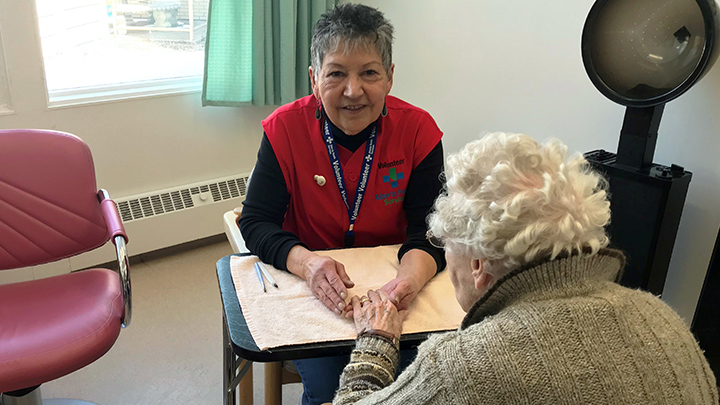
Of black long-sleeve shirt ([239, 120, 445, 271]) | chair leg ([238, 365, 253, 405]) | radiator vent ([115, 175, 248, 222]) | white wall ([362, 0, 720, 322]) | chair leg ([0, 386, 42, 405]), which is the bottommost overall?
chair leg ([0, 386, 42, 405])

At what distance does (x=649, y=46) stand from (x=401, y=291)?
3.11 feet

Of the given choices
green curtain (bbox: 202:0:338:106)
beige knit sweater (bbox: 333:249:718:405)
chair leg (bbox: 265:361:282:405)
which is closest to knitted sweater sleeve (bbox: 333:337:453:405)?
beige knit sweater (bbox: 333:249:718:405)

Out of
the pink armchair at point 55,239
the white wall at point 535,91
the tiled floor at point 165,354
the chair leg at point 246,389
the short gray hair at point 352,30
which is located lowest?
the tiled floor at point 165,354

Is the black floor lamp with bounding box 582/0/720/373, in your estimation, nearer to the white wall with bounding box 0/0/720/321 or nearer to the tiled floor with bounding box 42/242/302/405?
the white wall with bounding box 0/0/720/321

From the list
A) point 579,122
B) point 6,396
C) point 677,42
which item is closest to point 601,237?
point 677,42

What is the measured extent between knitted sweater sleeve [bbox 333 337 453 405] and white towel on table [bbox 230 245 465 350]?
8cm

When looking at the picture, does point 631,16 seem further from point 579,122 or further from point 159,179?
point 159,179

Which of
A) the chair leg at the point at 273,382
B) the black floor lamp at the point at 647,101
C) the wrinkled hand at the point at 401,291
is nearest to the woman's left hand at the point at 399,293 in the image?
the wrinkled hand at the point at 401,291

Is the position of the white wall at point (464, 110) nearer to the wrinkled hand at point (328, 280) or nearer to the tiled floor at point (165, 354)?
the tiled floor at point (165, 354)

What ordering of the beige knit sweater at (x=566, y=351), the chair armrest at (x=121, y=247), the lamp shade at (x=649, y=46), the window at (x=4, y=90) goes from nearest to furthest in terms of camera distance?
1. the beige knit sweater at (x=566, y=351)
2. the lamp shade at (x=649, y=46)
3. the chair armrest at (x=121, y=247)
4. the window at (x=4, y=90)

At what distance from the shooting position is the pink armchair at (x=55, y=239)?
62.6 inches

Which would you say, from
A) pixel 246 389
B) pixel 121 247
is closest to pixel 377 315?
pixel 246 389

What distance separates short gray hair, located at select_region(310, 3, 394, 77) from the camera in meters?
1.48

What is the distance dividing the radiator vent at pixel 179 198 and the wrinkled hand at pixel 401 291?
1.94m
